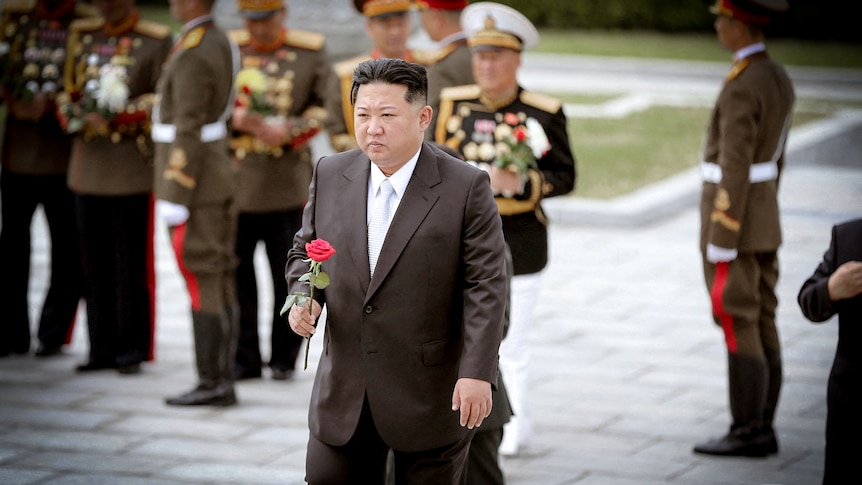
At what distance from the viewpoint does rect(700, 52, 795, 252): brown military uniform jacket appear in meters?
6.12

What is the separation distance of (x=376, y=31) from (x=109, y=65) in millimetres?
1495

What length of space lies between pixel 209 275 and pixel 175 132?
2.55 feet

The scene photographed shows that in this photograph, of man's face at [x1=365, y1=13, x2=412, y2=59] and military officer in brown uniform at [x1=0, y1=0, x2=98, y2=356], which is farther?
military officer in brown uniform at [x1=0, y1=0, x2=98, y2=356]

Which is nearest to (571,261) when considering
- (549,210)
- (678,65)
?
(549,210)

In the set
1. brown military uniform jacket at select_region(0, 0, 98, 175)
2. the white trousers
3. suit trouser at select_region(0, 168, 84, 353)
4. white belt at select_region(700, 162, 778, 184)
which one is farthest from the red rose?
suit trouser at select_region(0, 168, 84, 353)

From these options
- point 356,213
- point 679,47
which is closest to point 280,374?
point 356,213

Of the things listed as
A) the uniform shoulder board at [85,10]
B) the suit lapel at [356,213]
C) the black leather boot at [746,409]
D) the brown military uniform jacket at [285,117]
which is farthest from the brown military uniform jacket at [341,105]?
the suit lapel at [356,213]

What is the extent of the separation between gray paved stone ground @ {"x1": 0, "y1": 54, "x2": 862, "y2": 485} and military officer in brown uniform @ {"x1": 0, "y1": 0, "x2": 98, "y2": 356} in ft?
0.87

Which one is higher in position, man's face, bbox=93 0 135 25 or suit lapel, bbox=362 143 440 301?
man's face, bbox=93 0 135 25

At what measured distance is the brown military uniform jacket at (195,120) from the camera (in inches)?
269

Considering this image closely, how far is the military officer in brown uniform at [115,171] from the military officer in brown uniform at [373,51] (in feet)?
3.31

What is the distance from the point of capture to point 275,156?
24.9 ft

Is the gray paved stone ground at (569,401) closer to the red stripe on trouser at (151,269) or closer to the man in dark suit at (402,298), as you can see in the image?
Result: the red stripe on trouser at (151,269)

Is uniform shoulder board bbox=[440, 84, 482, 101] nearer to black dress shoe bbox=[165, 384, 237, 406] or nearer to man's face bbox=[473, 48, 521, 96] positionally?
man's face bbox=[473, 48, 521, 96]
